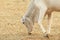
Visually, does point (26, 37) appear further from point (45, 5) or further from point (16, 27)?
point (45, 5)

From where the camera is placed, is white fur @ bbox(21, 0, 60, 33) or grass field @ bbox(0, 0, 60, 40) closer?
white fur @ bbox(21, 0, 60, 33)

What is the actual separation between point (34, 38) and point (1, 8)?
141 centimetres

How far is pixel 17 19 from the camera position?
125 inches

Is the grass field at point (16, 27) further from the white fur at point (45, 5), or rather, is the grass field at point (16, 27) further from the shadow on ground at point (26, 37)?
the white fur at point (45, 5)

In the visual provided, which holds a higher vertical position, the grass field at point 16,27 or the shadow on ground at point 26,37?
the grass field at point 16,27

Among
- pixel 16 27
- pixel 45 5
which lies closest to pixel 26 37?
pixel 16 27

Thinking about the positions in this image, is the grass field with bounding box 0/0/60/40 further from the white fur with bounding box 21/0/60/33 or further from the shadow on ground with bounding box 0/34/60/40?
the white fur with bounding box 21/0/60/33

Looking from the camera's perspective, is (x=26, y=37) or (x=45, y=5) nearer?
(x=45, y=5)

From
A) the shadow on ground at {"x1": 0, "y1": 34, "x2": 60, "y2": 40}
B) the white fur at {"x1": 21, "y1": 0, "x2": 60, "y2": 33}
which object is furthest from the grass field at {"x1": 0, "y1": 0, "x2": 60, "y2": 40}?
the white fur at {"x1": 21, "y1": 0, "x2": 60, "y2": 33}

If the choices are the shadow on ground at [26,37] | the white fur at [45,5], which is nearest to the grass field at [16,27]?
the shadow on ground at [26,37]

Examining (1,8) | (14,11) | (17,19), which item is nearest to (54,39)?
(17,19)

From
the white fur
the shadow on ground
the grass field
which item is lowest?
the shadow on ground

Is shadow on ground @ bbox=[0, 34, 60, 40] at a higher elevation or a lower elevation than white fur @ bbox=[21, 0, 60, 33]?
lower

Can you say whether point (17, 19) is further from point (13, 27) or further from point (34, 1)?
point (34, 1)
